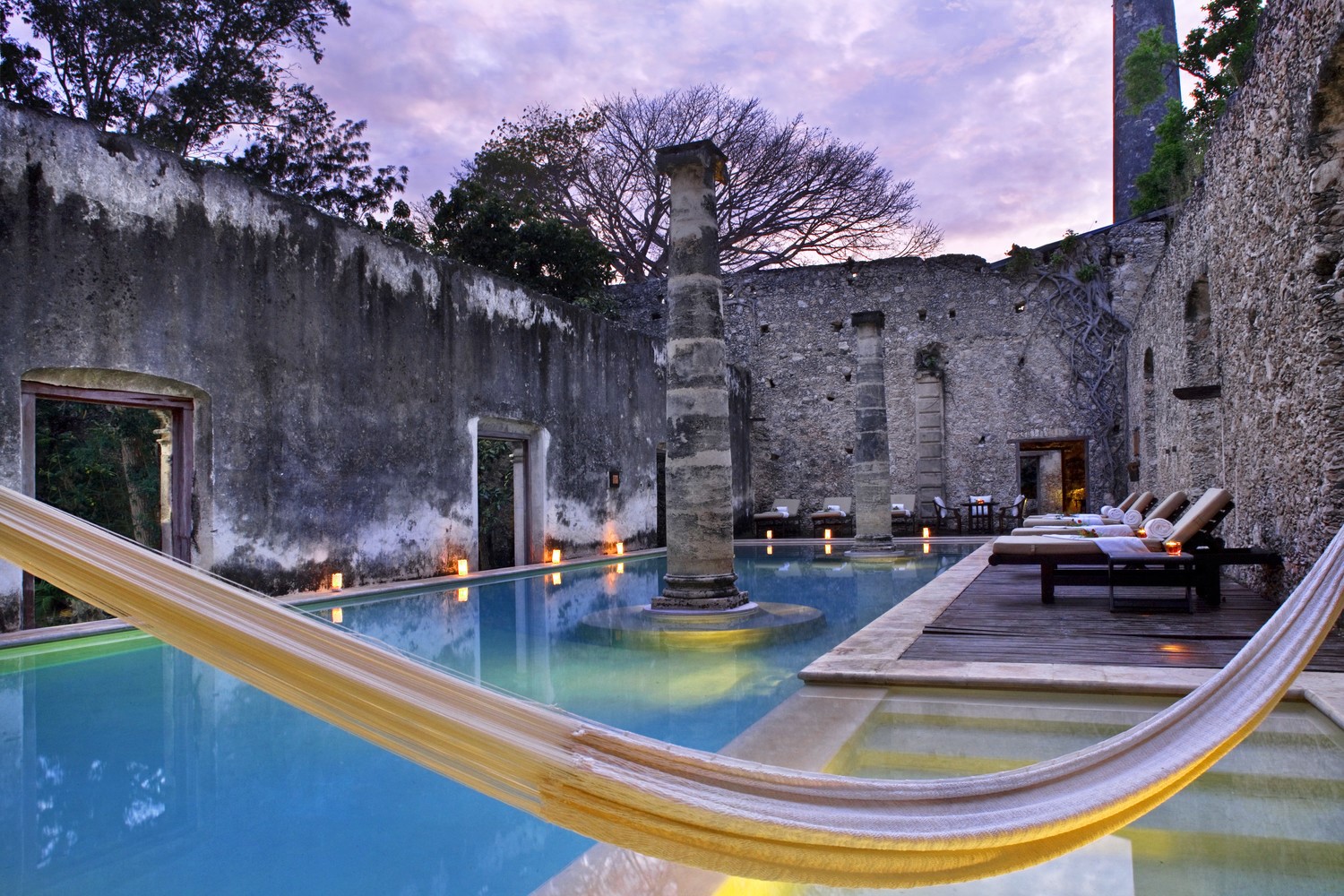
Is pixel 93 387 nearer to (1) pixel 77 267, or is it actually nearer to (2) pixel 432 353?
(1) pixel 77 267

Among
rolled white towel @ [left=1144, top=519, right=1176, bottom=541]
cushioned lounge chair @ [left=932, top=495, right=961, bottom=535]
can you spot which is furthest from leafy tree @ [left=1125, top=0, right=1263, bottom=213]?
rolled white towel @ [left=1144, top=519, right=1176, bottom=541]

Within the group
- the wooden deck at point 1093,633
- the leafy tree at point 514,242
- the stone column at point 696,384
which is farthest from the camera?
the leafy tree at point 514,242

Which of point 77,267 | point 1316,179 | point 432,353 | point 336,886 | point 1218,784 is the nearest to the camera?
point 336,886

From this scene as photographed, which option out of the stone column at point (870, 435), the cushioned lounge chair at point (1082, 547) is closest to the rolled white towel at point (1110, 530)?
the cushioned lounge chair at point (1082, 547)

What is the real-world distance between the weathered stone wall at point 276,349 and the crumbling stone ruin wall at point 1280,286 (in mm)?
7659

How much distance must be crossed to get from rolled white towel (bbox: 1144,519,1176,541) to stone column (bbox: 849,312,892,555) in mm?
6643

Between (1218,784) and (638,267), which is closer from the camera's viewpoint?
(1218,784)

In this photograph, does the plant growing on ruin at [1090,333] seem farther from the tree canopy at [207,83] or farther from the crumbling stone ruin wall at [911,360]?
the tree canopy at [207,83]

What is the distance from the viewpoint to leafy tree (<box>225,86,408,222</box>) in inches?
707

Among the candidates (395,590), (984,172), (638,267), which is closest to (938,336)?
(984,172)

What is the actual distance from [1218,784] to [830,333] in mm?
16412

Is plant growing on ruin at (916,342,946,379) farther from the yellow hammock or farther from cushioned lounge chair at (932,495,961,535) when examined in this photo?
the yellow hammock

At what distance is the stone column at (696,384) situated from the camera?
7.15m

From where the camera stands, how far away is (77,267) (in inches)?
273
